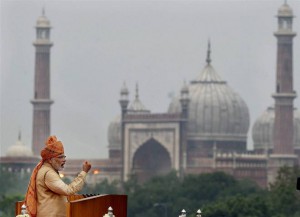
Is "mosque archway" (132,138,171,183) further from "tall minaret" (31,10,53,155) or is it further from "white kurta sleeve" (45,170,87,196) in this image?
"white kurta sleeve" (45,170,87,196)

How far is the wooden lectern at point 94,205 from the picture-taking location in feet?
49.9

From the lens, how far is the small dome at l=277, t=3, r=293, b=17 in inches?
7372

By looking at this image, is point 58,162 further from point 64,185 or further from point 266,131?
point 266,131

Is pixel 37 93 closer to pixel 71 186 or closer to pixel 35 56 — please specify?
pixel 35 56

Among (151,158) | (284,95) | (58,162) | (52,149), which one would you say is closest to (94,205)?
(58,162)

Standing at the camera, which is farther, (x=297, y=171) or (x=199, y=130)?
(x=199, y=130)

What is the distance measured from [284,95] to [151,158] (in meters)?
17.0

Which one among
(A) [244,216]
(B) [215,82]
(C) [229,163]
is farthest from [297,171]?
(B) [215,82]

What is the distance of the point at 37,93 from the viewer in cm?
18725

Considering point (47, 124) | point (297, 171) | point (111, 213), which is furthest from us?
point (47, 124)

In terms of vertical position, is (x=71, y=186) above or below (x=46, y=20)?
below

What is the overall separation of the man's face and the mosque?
15953 cm

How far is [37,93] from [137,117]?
1026cm

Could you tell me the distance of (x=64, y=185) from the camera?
15258 millimetres
